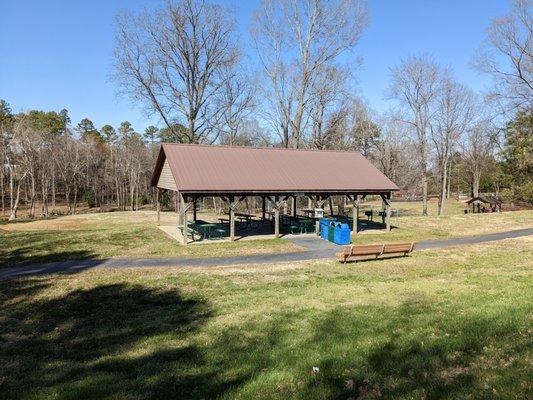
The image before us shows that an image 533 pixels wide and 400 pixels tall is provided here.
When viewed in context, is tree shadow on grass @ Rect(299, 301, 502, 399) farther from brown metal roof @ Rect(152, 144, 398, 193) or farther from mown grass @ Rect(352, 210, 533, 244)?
mown grass @ Rect(352, 210, 533, 244)

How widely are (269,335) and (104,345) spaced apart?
121 inches

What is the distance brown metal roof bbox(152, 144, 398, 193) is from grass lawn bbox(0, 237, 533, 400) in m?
8.54

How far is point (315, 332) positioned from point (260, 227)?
1998 centimetres

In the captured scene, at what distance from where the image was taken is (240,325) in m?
8.56

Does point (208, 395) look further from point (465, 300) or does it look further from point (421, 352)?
point (465, 300)

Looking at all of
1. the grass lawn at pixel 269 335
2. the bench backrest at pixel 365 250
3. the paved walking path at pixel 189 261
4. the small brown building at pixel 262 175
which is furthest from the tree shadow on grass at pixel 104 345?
the small brown building at pixel 262 175

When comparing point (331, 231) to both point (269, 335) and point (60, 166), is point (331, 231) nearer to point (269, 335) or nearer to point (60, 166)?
point (269, 335)

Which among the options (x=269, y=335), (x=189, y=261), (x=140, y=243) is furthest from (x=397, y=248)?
(x=140, y=243)

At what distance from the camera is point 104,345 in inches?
303

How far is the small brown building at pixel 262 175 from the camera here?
21.7 m

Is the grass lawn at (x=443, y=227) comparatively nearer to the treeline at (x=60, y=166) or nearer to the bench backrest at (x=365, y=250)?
the bench backrest at (x=365, y=250)

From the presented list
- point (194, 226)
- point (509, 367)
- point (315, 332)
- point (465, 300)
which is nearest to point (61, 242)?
point (194, 226)

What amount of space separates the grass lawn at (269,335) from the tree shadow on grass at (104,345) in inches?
1.2

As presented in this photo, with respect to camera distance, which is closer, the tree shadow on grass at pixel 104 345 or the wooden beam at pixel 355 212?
the tree shadow on grass at pixel 104 345
